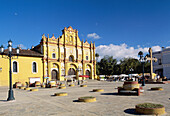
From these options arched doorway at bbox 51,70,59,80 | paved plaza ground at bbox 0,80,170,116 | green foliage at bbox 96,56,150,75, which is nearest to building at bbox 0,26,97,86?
arched doorway at bbox 51,70,59,80

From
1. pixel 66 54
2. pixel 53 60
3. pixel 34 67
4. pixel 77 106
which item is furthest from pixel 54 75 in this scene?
pixel 77 106

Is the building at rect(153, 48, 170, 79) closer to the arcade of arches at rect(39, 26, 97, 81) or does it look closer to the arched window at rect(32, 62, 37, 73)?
the arcade of arches at rect(39, 26, 97, 81)

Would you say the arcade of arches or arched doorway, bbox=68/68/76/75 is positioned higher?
the arcade of arches

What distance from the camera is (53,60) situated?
46469 mm

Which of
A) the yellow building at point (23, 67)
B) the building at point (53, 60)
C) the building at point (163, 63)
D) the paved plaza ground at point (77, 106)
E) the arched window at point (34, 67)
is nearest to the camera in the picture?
the paved plaza ground at point (77, 106)

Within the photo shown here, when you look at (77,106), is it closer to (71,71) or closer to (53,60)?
(53,60)

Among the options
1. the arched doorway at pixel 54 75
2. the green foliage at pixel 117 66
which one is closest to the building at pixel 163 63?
the green foliage at pixel 117 66

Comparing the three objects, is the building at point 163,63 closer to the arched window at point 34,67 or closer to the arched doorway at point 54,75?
the arched doorway at point 54,75

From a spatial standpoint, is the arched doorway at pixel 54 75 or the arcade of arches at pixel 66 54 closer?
the arcade of arches at pixel 66 54

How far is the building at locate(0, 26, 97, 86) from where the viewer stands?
40.4 meters

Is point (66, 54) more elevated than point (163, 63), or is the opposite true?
point (66, 54)

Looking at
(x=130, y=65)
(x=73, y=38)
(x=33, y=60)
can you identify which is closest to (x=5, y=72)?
(x=33, y=60)

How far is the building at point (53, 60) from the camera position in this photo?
4044 centimetres

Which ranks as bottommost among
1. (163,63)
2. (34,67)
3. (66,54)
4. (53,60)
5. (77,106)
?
(77,106)
